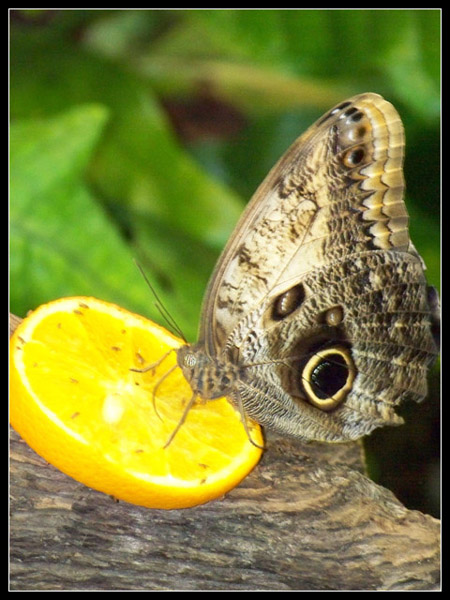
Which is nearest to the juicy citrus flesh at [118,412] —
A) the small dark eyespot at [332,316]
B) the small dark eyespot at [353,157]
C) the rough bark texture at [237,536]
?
the rough bark texture at [237,536]

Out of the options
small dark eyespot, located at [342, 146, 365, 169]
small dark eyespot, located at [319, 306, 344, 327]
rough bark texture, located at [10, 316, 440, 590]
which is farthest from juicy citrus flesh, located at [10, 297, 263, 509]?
small dark eyespot, located at [342, 146, 365, 169]

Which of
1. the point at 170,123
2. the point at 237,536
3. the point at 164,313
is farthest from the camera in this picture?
the point at 170,123

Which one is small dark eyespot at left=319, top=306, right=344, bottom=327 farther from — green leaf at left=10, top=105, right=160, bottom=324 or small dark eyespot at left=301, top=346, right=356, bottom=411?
green leaf at left=10, top=105, right=160, bottom=324

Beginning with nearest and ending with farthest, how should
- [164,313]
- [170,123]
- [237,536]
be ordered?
[237,536], [164,313], [170,123]

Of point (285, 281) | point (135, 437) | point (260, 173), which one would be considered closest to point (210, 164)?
point (260, 173)

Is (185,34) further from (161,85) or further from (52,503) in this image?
(52,503)

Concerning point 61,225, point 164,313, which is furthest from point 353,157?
point 61,225

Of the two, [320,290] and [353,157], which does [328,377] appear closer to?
[320,290]
